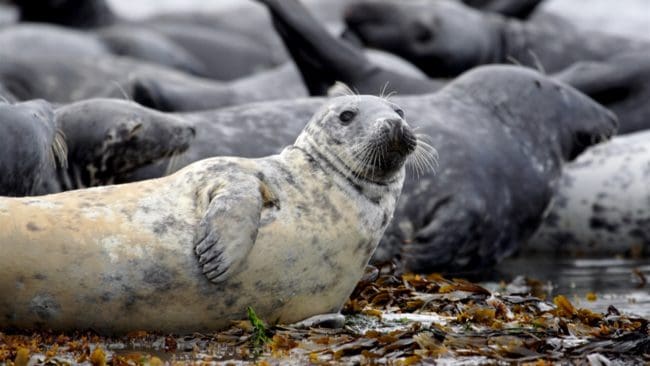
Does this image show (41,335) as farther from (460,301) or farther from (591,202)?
(591,202)

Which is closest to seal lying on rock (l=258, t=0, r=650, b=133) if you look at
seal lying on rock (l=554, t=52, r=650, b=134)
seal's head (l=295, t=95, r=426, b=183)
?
seal lying on rock (l=554, t=52, r=650, b=134)

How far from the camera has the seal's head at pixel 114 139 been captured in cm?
680

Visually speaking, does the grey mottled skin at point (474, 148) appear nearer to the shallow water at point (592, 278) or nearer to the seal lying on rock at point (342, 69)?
the shallow water at point (592, 278)

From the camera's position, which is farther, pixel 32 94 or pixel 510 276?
pixel 32 94

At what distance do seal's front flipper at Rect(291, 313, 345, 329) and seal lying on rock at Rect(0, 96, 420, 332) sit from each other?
2.5 inches

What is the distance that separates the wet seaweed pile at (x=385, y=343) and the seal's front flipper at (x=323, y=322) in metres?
0.05

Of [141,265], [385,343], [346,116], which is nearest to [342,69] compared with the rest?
[346,116]

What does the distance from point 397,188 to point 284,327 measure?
83 cm

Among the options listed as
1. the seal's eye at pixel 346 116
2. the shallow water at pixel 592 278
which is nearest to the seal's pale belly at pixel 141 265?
the seal's eye at pixel 346 116

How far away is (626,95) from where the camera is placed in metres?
10.3

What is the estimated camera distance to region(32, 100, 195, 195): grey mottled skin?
268 inches

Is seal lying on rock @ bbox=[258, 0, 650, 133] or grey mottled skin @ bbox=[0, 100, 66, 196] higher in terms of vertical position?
grey mottled skin @ bbox=[0, 100, 66, 196]

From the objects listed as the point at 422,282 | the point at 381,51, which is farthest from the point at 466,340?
the point at 381,51

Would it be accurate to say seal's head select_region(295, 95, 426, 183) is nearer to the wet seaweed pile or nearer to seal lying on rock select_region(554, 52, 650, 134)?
the wet seaweed pile
